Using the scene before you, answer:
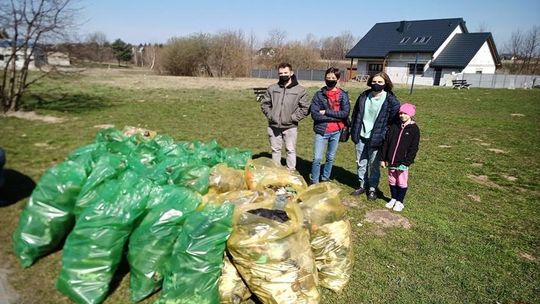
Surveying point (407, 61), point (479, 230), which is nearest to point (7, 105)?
point (479, 230)

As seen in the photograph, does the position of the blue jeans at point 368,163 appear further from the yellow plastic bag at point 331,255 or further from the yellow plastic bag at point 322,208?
the yellow plastic bag at point 331,255

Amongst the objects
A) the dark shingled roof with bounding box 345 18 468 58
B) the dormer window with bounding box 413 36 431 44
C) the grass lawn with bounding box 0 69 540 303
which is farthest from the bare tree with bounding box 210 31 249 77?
the grass lawn with bounding box 0 69 540 303

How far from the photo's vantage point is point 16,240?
307 cm

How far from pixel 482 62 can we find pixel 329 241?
43538 millimetres

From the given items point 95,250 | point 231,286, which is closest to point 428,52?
point 231,286

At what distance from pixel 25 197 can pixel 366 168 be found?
14.3 ft

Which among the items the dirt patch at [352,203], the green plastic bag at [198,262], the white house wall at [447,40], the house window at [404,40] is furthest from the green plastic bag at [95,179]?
the house window at [404,40]

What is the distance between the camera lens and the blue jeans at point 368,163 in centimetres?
470

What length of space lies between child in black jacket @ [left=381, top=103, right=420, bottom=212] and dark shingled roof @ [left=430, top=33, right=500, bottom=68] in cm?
3587

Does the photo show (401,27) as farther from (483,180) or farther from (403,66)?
(483,180)

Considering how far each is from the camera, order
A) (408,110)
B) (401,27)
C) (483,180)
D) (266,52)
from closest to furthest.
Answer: (408,110) < (483,180) < (401,27) < (266,52)

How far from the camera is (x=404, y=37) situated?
1580 inches

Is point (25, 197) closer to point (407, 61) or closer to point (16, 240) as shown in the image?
point (16, 240)

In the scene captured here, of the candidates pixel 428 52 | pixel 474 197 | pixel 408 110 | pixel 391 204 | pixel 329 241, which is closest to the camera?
pixel 329 241
